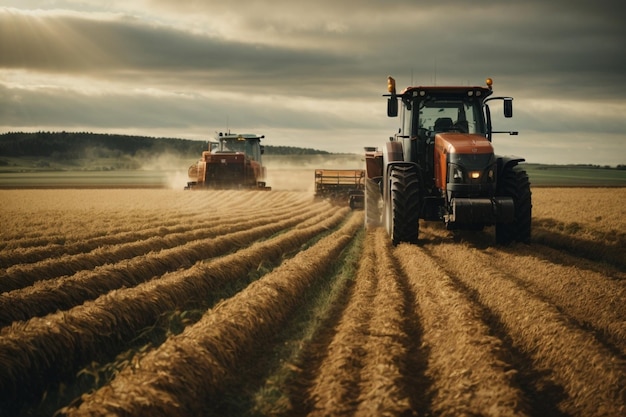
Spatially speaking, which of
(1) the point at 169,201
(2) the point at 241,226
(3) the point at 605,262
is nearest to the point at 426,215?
(3) the point at 605,262

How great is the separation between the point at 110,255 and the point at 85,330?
5362mm

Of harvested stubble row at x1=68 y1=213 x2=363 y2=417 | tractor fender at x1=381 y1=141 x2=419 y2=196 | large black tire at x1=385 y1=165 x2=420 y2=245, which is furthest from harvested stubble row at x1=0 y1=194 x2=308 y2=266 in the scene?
large black tire at x1=385 y1=165 x2=420 y2=245

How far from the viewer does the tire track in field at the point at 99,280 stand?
803 cm

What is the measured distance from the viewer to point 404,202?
13.1m

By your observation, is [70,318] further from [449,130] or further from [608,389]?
[449,130]

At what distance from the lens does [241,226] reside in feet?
59.3

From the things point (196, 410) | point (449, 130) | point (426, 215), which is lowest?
point (196, 410)

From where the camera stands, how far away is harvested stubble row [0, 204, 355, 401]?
6.08m

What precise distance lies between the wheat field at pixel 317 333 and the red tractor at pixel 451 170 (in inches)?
27.8

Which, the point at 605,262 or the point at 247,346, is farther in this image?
the point at 605,262

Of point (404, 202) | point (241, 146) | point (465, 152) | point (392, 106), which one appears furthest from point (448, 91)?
point (241, 146)

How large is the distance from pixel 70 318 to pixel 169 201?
22723 millimetres

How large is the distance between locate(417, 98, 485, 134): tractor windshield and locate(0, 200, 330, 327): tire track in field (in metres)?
5.51

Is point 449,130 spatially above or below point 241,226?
above
